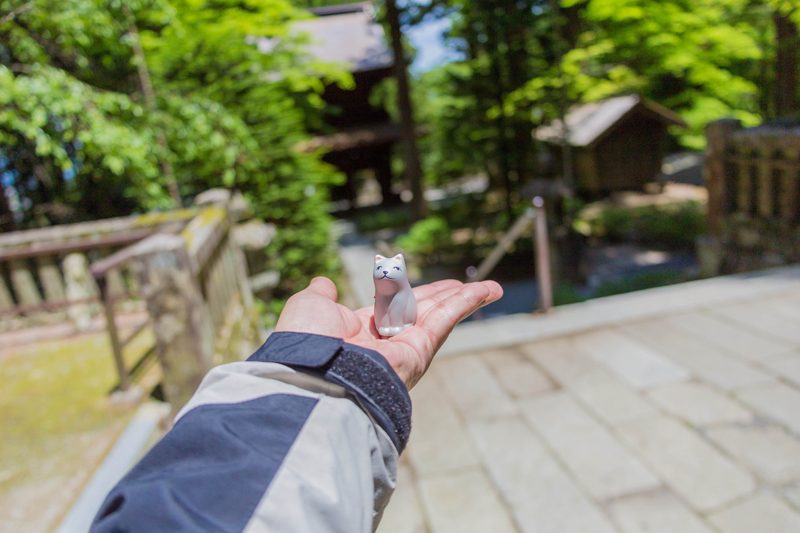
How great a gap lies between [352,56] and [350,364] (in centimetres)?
1846

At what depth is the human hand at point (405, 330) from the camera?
1568 millimetres

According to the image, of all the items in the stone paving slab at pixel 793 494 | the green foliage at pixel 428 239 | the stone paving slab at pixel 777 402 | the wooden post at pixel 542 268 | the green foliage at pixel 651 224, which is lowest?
the green foliage at pixel 651 224

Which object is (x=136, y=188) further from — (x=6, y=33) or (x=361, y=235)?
(x=361, y=235)

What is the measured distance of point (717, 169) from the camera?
7.47 metres

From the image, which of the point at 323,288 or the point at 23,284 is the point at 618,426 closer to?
the point at 323,288

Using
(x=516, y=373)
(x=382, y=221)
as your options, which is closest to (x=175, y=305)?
(x=516, y=373)

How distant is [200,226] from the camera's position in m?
4.30

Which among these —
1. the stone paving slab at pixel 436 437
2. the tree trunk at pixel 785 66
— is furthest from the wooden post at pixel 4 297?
the tree trunk at pixel 785 66

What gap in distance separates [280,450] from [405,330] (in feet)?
2.61

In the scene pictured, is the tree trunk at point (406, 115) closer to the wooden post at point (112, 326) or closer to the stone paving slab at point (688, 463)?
the wooden post at point (112, 326)

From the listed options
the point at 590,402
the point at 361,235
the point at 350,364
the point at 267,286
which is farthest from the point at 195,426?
the point at 361,235

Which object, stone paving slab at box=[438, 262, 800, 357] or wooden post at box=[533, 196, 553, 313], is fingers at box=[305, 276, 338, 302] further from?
wooden post at box=[533, 196, 553, 313]

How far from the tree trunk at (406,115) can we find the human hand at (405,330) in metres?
13.6

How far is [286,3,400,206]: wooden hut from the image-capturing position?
59.1 feet
